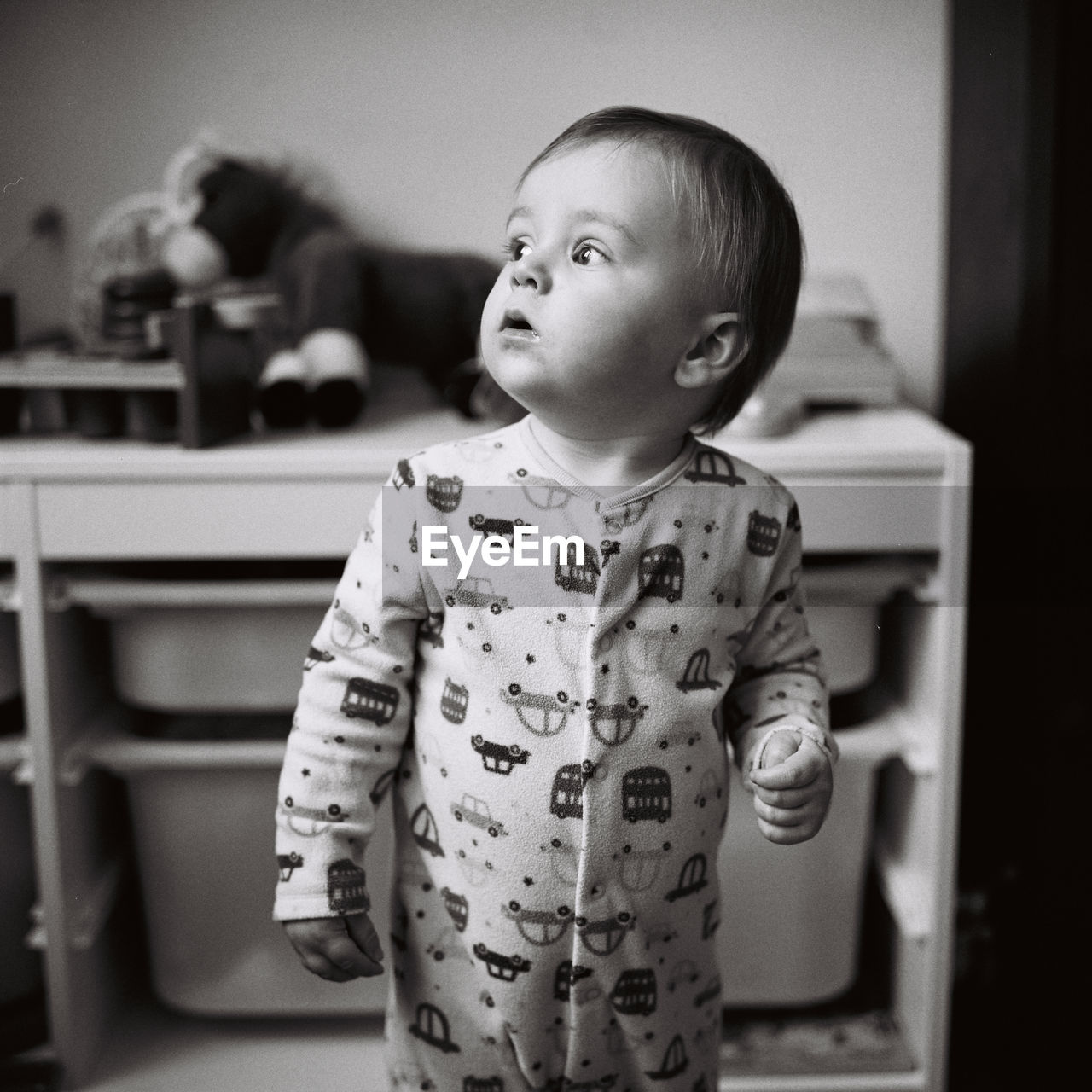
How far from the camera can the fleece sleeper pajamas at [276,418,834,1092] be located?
515mm

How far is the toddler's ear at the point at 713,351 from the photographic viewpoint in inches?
18.9

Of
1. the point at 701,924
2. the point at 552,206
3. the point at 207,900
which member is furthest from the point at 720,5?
the point at 207,900

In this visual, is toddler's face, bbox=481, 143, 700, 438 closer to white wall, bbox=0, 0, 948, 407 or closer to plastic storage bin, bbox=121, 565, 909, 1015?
white wall, bbox=0, 0, 948, 407

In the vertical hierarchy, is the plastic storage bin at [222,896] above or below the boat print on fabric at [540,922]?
below

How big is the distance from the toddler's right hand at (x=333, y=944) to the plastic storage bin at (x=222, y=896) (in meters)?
0.36

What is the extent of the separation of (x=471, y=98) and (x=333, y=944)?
1.98 ft

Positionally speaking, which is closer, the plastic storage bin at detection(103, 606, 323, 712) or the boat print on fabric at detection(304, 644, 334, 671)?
the boat print on fabric at detection(304, 644, 334, 671)

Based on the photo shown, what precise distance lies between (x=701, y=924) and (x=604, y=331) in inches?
11.3

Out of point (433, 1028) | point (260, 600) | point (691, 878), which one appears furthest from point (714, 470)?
point (260, 600)

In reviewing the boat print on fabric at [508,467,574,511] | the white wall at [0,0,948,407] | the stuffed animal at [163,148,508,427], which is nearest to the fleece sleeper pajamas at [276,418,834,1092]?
the boat print on fabric at [508,467,574,511]

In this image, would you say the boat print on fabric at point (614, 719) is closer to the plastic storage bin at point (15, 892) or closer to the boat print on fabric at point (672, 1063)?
the boat print on fabric at point (672, 1063)

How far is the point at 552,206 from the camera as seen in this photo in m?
0.45

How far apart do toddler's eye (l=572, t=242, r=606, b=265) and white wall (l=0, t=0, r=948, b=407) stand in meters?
0.14

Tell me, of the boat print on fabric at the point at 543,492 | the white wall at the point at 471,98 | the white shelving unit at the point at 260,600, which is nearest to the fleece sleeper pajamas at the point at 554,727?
the boat print on fabric at the point at 543,492
